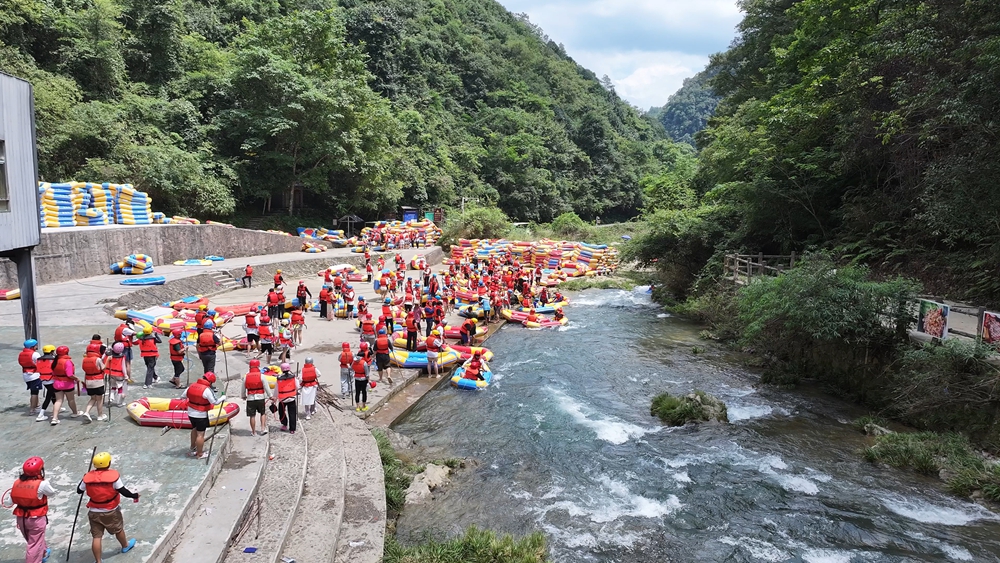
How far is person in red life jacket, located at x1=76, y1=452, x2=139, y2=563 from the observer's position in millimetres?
5180

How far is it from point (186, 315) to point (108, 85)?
21568mm

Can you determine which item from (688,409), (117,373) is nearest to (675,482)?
(688,409)

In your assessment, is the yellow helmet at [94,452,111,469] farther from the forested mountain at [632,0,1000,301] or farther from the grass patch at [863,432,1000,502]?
the forested mountain at [632,0,1000,301]

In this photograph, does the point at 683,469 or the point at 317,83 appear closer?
the point at 683,469

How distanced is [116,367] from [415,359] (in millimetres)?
7606

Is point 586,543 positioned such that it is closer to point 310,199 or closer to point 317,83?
point 317,83

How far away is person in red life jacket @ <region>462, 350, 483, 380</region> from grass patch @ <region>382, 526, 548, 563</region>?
6.87 m

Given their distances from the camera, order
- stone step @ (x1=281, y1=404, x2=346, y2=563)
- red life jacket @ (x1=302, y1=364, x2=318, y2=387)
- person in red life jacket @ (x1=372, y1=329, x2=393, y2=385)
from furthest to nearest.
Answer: person in red life jacket @ (x1=372, y1=329, x2=393, y2=385) → red life jacket @ (x1=302, y1=364, x2=318, y2=387) → stone step @ (x1=281, y1=404, x2=346, y2=563)

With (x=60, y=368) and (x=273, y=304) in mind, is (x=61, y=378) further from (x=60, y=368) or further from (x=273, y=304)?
(x=273, y=304)

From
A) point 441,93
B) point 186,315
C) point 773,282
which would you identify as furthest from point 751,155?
point 441,93

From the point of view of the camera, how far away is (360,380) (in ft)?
39.0

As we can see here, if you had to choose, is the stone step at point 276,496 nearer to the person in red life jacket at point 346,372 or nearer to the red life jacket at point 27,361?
the person in red life jacket at point 346,372

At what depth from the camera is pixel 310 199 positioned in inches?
1597

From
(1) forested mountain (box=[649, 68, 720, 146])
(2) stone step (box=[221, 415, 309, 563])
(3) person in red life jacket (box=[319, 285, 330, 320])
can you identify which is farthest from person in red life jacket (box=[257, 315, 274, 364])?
(1) forested mountain (box=[649, 68, 720, 146])
